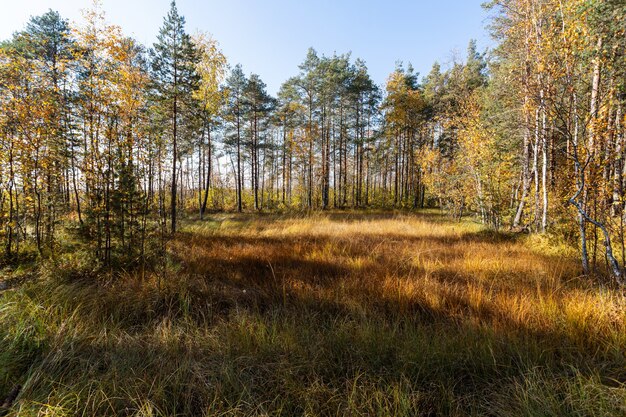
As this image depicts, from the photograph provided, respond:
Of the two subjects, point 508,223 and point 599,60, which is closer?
point 599,60

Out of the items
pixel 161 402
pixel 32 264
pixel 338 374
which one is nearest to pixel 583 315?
pixel 338 374

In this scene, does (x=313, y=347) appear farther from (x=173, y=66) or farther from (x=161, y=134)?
(x=173, y=66)

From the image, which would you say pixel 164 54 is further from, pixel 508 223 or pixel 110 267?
pixel 508 223

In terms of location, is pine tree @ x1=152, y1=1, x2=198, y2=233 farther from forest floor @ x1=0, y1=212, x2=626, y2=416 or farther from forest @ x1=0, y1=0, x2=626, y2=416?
forest floor @ x1=0, y1=212, x2=626, y2=416

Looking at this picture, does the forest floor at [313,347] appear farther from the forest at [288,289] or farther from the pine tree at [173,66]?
the pine tree at [173,66]

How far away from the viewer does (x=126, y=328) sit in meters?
2.62

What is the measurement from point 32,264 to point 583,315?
9.76m

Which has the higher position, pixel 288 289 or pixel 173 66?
pixel 173 66

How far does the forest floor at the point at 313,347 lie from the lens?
1.56 metres

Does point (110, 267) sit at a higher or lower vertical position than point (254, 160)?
lower

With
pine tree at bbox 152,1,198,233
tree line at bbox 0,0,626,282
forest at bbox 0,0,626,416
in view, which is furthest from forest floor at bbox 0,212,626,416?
pine tree at bbox 152,1,198,233

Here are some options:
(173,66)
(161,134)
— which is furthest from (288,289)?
(173,66)

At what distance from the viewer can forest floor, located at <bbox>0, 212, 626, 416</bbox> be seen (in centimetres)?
156

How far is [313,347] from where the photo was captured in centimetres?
209
